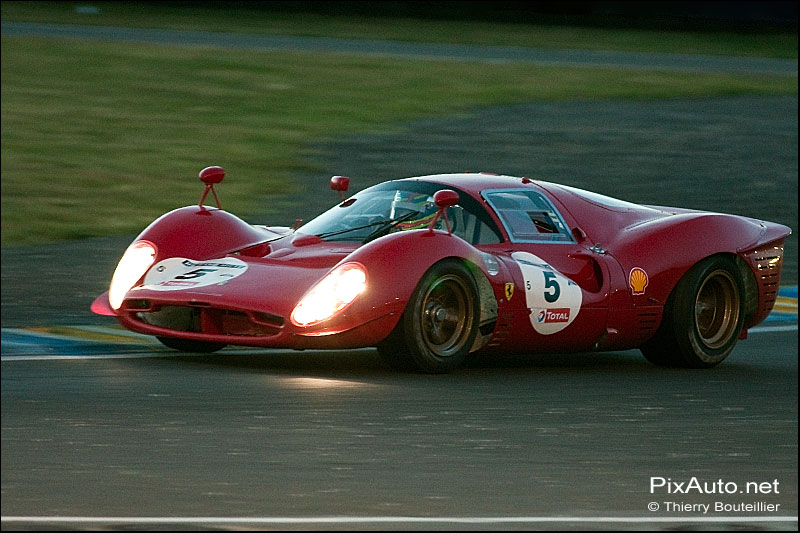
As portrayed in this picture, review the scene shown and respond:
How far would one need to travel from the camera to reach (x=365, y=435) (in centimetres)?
686

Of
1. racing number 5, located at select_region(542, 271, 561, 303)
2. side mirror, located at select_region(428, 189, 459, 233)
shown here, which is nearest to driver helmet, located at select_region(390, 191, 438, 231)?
side mirror, located at select_region(428, 189, 459, 233)

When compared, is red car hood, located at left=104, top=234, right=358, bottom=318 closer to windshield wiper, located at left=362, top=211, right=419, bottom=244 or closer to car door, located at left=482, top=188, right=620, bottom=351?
windshield wiper, located at left=362, top=211, right=419, bottom=244

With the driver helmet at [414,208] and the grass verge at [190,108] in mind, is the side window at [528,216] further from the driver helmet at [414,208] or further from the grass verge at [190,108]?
the grass verge at [190,108]

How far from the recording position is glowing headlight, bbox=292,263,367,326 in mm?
8172

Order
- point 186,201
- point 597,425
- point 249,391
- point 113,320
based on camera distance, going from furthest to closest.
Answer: point 186,201 → point 113,320 → point 249,391 → point 597,425

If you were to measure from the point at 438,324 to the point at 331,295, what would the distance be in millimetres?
634

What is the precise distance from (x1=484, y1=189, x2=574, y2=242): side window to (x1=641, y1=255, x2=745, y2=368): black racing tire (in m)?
0.78

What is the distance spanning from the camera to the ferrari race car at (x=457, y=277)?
826 centimetres

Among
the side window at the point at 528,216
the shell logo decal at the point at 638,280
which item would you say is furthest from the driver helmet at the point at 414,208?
the shell logo decal at the point at 638,280

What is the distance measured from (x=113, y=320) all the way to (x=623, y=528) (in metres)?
5.78

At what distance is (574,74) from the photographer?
2533 centimetres

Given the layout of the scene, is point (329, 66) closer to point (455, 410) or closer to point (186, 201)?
point (186, 201)

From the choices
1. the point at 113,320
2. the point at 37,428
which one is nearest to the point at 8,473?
the point at 37,428

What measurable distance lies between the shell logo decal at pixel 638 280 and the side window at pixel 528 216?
416 millimetres
